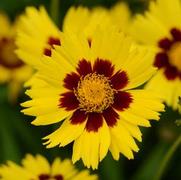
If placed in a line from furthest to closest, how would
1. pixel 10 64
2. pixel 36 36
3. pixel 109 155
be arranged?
1. pixel 10 64
2. pixel 109 155
3. pixel 36 36

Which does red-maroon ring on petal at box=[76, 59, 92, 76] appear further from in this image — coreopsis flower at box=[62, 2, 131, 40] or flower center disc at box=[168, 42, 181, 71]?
flower center disc at box=[168, 42, 181, 71]

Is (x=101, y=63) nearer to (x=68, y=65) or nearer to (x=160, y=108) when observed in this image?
(x=68, y=65)

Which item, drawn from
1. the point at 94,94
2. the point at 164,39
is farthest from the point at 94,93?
the point at 164,39

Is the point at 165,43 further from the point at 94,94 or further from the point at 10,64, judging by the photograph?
the point at 10,64

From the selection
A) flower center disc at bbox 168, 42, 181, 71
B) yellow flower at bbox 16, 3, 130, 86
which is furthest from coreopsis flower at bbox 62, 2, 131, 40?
flower center disc at bbox 168, 42, 181, 71

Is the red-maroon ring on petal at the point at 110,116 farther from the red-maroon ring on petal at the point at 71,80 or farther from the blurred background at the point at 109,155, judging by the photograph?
the blurred background at the point at 109,155

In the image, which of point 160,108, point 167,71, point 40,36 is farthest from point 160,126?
point 160,108
